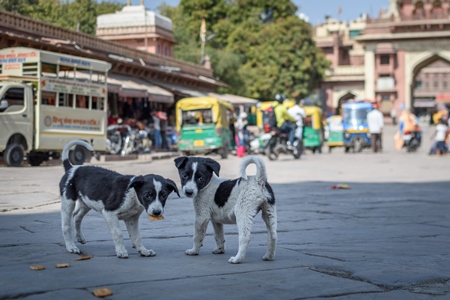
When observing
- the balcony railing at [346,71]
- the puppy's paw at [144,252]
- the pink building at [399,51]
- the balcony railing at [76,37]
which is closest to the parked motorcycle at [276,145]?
the balcony railing at [76,37]

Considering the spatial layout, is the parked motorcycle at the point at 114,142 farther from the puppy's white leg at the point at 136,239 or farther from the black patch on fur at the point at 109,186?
the puppy's white leg at the point at 136,239

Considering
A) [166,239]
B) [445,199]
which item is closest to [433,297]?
[166,239]

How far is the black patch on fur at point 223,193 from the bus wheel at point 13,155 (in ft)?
37.7

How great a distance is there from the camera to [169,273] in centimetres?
469

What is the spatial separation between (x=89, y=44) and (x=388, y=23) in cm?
4603

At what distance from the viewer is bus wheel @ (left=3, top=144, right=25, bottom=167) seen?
53.2 feet

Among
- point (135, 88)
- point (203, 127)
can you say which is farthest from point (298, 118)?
point (135, 88)

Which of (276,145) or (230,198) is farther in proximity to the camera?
(276,145)

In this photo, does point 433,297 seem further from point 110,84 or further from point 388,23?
point 388,23

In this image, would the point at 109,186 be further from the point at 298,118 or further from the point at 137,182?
the point at 298,118

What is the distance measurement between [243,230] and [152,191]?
0.64 meters

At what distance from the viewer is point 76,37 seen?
92.8ft

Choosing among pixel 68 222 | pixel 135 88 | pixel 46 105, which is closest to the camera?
pixel 68 222

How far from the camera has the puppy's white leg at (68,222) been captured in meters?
5.47
